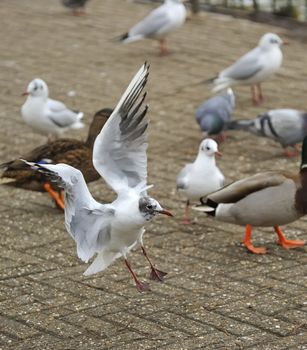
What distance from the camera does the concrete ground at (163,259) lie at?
5.70 meters

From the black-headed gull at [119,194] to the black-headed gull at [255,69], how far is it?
206 inches

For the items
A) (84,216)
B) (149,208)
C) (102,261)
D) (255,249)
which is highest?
(149,208)

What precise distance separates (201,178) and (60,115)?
2327 mm

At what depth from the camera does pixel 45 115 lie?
30.9ft

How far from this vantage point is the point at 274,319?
229 inches

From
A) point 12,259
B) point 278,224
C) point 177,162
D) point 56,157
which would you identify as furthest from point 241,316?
point 177,162

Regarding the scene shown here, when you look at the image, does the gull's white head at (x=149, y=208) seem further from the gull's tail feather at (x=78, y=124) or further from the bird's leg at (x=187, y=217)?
the gull's tail feather at (x=78, y=124)

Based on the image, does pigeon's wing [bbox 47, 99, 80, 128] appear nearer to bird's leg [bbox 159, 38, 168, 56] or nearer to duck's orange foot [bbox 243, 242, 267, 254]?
duck's orange foot [bbox 243, 242, 267, 254]

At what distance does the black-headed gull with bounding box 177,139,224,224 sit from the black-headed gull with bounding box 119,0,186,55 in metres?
5.77

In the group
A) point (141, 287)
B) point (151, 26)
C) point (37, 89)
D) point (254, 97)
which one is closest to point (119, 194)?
point (141, 287)

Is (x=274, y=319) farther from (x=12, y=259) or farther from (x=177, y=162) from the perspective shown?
(x=177, y=162)

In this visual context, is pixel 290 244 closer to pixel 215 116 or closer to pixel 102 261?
pixel 102 261

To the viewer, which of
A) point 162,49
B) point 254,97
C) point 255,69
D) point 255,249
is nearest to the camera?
point 255,249

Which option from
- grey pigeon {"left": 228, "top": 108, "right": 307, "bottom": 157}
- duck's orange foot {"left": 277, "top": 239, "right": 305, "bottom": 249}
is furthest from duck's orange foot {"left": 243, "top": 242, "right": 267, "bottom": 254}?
grey pigeon {"left": 228, "top": 108, "right": 307, "bottom": 157}
